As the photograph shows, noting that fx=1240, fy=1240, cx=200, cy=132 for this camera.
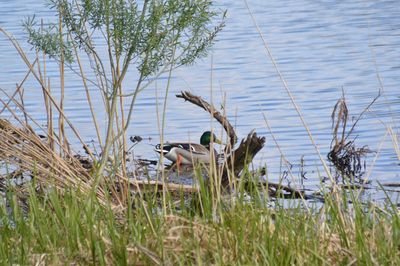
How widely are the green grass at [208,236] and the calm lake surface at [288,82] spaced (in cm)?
325

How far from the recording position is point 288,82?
20.0m

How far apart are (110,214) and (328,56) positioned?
17970 mm

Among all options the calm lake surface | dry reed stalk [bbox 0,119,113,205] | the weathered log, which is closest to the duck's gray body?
the calm lake surface

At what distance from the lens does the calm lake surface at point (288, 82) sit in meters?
14.8

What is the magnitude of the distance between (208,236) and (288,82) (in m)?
14.6

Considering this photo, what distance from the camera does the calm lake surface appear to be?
48.5 feet

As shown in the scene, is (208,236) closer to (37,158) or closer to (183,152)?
(37,158)

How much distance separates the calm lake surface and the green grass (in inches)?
128

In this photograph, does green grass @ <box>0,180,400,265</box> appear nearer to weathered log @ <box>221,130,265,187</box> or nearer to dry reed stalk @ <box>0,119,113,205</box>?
dry reed stalk @ <box>0,119,113,205</box>

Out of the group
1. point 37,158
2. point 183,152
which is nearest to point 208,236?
point 37,158

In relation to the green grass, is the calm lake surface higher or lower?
higher

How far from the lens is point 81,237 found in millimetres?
5613

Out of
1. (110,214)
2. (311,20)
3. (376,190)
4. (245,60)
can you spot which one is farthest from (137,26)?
(311,20)

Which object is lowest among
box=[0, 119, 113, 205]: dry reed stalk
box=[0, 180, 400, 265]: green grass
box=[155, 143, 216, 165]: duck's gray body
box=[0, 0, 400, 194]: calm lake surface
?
box=[0, 180, 400, 265]: green grass
